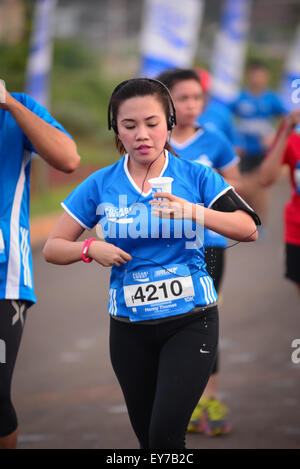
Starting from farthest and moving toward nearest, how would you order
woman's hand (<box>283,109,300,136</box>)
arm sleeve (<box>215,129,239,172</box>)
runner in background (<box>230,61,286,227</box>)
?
runner in background (<box>230,61,286,227</box>) → arm sleeve (<box>215,129,239,172</box>) → woman's hand (<box>283,109,300,136</box>)

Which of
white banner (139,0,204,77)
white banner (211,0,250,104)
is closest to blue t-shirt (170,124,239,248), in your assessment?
white banner (139,0,204,77)

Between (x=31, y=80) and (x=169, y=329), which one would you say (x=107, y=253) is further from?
(x=31, y=80)

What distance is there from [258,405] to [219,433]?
2.28 ft

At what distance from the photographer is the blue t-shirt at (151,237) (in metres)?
3.51

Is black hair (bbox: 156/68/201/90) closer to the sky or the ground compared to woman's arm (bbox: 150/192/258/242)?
closer to the sky

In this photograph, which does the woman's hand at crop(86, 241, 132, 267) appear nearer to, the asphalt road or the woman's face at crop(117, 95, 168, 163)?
the woman's face at crop(117, 95, 168, 163)

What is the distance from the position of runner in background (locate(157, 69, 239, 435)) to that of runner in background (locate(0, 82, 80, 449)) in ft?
4.77

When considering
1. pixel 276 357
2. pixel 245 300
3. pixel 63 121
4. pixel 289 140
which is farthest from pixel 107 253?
pixel 63 121

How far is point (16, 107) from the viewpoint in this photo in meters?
3.69

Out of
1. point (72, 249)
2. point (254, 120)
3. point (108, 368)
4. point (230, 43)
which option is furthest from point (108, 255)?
point (230, 43)

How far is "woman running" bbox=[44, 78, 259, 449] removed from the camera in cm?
350

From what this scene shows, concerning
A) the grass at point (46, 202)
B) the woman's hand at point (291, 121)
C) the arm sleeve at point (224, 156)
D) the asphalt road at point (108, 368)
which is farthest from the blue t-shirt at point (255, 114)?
the woman's hand at point (291, 121)

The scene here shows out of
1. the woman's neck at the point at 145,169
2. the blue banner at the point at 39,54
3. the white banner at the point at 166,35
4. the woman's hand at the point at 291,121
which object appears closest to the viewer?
the woman's neck at the point at 145,169

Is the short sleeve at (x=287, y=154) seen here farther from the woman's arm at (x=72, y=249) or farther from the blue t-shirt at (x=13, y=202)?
the woman's arm at (x=72, y=249)
